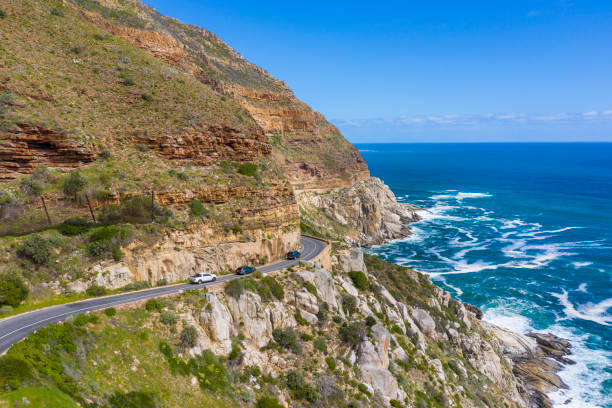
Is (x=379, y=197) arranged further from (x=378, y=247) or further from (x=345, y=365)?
(x=345, y=365)

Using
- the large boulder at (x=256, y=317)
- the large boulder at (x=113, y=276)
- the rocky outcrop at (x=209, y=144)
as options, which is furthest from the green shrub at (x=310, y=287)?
the rocky outcrop at (x=209, y=144)

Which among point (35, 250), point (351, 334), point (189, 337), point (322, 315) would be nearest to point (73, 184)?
point (35, 250)

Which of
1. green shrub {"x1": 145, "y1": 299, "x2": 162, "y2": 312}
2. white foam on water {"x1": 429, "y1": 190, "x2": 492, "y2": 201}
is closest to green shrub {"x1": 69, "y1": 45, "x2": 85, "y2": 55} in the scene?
green shrub {"x1": 145, "y1": 299, "x2": 162, "y2": 312}

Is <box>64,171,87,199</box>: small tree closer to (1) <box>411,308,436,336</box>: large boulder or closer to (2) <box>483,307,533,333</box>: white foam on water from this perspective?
(1) <box>411,308,436,336</box>: large boulder

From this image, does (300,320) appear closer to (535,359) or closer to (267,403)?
(267,403)

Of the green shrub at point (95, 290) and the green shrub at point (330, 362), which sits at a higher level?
the green shrub at point (95, 290)

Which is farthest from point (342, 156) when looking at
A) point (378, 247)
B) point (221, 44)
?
point (221, 44)

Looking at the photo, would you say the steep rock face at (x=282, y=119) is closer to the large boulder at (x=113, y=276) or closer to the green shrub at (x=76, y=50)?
the green shrub at (x=76, y=50)
